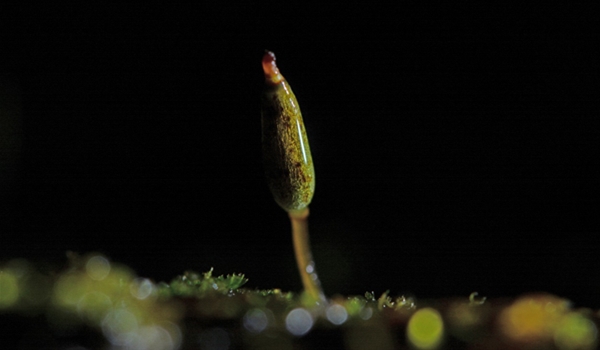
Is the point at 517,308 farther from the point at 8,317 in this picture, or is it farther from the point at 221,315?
the point at 8,317

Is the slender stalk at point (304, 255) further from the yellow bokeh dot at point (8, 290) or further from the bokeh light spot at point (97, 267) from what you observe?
the yellow bokeh dot at point (8, 290)

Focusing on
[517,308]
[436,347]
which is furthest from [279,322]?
[517,308]

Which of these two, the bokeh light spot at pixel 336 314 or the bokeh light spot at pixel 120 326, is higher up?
the bokeh light spot at pixel 336 314

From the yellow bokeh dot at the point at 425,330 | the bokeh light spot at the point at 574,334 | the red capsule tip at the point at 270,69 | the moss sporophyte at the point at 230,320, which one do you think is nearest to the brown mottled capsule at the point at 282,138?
the red capsule tip at the point at 270,69

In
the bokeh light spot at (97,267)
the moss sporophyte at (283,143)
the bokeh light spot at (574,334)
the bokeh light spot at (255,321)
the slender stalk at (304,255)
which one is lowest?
the bokeh light spot at (255,321)

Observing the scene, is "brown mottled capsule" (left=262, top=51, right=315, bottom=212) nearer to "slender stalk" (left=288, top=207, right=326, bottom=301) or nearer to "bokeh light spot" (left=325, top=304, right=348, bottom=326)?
"slender stalk" (left=288, top=207, right=326, bottom=301)

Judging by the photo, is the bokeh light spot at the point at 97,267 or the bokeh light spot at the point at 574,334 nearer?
the bokeh light spot at the point at 574,334

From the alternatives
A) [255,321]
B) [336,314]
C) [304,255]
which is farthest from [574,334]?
[304,255]

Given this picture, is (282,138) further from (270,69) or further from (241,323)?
(241,323)
